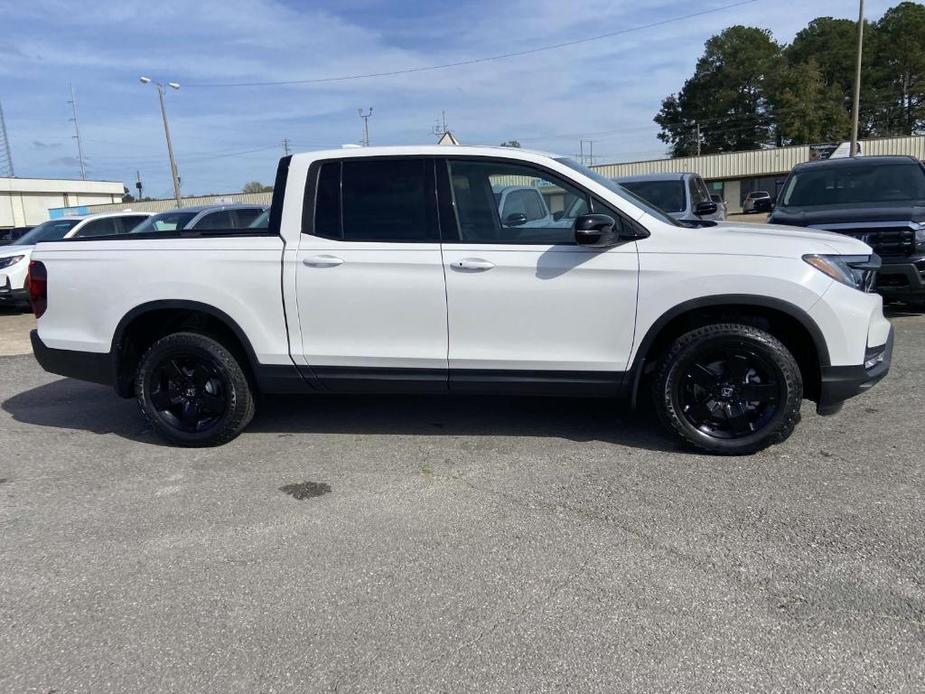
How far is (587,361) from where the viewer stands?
168 inches

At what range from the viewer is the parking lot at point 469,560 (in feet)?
8.12

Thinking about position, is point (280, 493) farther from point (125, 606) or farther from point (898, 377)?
point (898, 377)

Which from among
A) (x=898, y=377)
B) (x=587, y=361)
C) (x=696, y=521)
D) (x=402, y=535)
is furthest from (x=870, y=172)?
(x=402, y=535)

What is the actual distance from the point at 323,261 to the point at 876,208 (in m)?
6.59

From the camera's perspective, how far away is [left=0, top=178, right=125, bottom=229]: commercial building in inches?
2365

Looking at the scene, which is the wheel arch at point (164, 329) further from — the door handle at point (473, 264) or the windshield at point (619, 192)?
the windshield at point (619, 192)

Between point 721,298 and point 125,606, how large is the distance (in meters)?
3.38

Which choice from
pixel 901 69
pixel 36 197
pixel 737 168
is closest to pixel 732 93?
pixel 901 69

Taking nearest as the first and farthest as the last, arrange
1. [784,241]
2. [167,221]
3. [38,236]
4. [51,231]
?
[784,241]
[167,221]
[38,236]
[51,231]

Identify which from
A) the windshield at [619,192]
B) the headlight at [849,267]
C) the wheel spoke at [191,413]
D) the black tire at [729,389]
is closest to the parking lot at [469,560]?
the black tire at [729,389]

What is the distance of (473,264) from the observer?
4230mm

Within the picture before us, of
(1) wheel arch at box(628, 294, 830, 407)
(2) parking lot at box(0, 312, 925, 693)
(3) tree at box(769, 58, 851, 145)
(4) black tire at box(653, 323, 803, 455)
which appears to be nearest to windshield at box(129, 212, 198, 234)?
(2) parking lot at box(0, 312, 925, 693)

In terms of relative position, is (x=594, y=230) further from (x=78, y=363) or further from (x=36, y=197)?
(x=36, y=197)

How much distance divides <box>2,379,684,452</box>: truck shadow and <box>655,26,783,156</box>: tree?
250 feet
